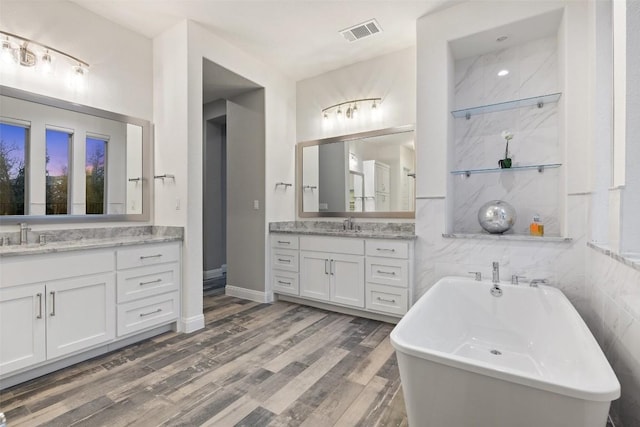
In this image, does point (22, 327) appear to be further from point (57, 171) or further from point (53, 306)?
point (57, 171)

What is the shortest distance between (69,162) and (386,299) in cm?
296

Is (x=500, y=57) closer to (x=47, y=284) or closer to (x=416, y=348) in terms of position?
(x=416, y=348)

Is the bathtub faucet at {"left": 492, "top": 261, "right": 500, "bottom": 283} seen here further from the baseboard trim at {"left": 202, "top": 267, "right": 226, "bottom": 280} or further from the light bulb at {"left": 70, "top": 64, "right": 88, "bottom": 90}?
the baseboard trim at {"left": 202, "top": 267, "right": 226, "bottom": 280}

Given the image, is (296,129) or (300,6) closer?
(300,6)

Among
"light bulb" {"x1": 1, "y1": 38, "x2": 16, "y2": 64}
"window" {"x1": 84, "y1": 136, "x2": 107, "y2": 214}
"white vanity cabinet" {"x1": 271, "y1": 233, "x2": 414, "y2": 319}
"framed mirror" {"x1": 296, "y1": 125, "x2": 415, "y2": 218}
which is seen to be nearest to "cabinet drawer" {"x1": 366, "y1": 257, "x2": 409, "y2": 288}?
"white vanity cabinet" {"x1": 271, "y1": 233, "x2": 414, "y2": 319}

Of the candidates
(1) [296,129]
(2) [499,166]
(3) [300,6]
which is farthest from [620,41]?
(1) [296,129]

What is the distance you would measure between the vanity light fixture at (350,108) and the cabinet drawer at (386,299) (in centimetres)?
198

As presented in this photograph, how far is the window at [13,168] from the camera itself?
7.09ft

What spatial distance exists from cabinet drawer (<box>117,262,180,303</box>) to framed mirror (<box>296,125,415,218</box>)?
1746 mm

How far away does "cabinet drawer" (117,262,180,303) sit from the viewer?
2.38m

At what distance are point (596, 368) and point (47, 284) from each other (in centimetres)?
288

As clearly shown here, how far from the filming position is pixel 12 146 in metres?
2.21

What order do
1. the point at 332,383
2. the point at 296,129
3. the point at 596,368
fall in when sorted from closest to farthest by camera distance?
1. the point at 596,368
2. the point at 332,383
3. the point at 296,129

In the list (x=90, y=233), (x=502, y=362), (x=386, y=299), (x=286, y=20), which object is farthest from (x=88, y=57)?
(x=502, y=362)
